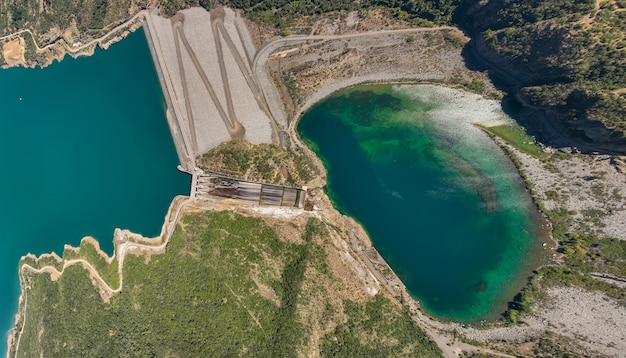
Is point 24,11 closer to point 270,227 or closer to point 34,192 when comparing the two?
point 34,192

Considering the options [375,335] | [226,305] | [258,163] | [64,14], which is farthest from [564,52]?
[64,14]

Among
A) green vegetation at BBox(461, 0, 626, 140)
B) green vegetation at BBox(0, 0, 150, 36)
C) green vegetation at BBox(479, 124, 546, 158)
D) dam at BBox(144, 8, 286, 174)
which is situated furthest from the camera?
green vegetation at BBox(0, 0, 150, 36)

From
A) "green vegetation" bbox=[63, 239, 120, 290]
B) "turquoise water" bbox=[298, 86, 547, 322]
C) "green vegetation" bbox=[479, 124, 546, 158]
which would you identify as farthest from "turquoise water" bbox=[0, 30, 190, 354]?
"green vegetation" bbox=[479, 124, 546, 158]

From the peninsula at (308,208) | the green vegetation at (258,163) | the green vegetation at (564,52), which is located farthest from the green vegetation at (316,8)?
the green vegetation at (258,163)

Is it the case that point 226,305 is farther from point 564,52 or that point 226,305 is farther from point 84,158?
point 564,52

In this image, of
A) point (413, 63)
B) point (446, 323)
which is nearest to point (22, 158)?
point (413, 63)

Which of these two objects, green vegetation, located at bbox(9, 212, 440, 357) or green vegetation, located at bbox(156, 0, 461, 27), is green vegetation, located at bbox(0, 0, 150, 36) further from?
green vegetation, located at bbox(9, 212, 440, 357)
